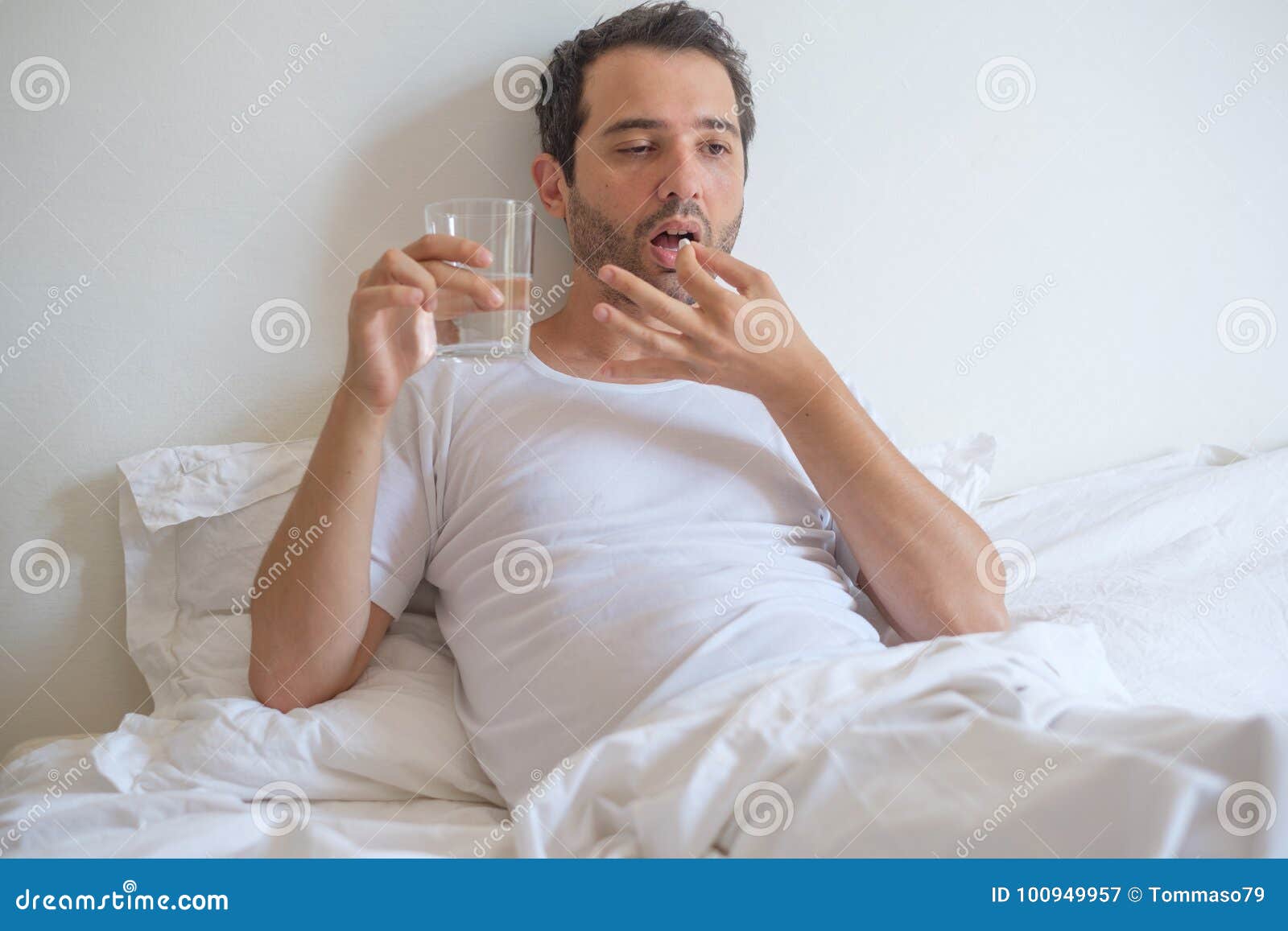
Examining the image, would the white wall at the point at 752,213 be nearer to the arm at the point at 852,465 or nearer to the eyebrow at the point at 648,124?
the eyebrow at the point at 648,124

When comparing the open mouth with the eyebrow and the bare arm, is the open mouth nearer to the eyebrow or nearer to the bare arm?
the eyebrow

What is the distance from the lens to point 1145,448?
1.94 meters

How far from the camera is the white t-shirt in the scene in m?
1.09

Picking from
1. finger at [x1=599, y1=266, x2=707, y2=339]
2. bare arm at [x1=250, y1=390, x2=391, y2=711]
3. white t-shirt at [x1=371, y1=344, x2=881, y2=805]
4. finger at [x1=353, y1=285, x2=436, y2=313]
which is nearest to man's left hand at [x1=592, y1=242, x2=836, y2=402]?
finger at [x1=599, y1=266, x2=707, y2=339]

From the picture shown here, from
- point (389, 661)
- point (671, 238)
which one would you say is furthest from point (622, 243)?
point (389, 661)

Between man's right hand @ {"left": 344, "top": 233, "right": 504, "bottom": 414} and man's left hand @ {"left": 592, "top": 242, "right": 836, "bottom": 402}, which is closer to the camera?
man's right hand @ {"left": 344, "top": 233, "right": 504, "bottom": 414}

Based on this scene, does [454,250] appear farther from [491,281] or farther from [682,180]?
[682,180]

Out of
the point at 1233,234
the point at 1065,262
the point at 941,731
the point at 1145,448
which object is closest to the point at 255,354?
the point at 941,731

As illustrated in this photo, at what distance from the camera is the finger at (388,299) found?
3.19ft

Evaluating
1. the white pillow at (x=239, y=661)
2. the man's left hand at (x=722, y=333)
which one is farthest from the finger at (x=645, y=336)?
the white pillow at (x=239, y=661)
